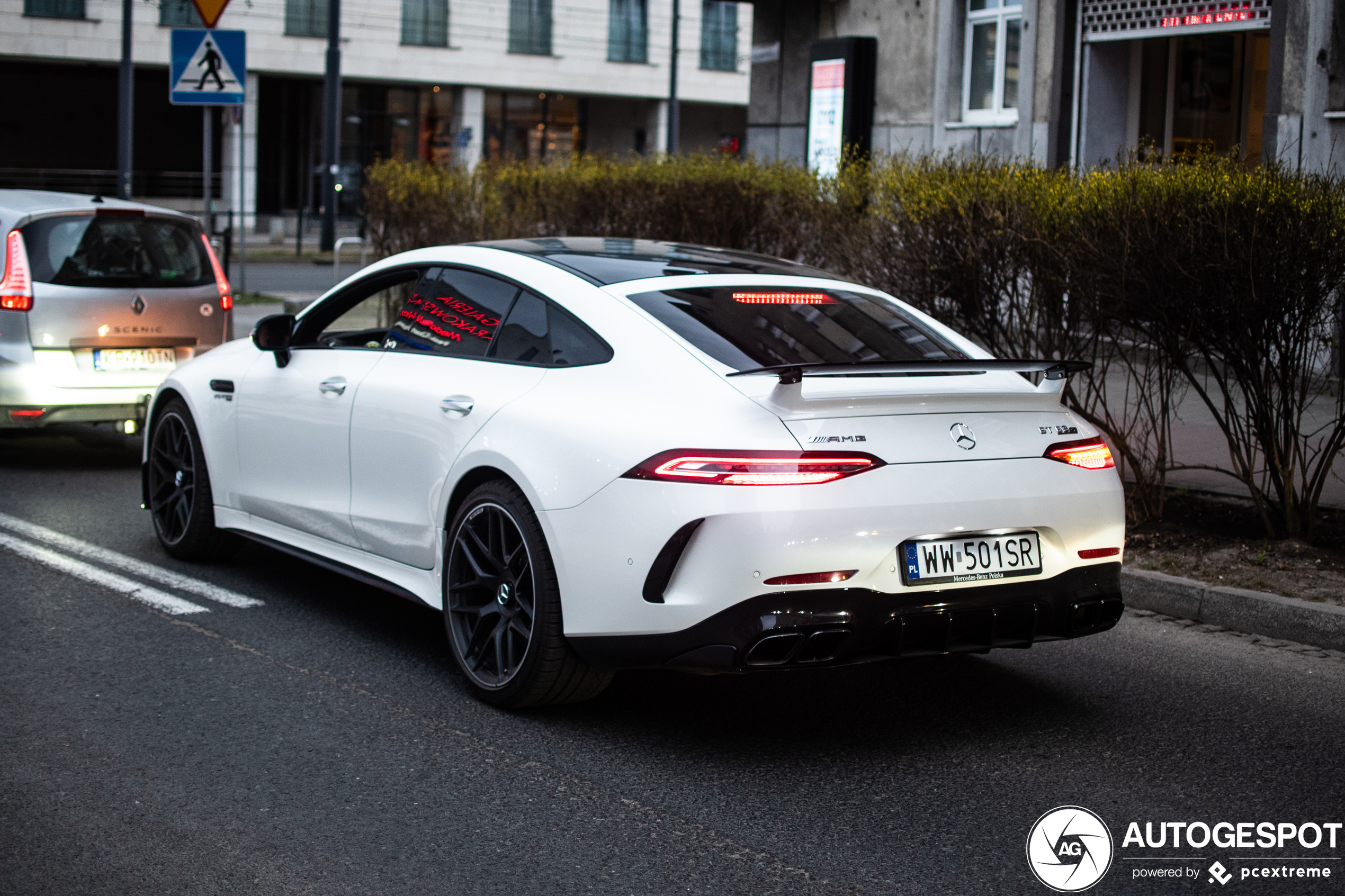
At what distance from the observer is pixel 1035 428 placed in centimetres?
473

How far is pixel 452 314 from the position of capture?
5625mm

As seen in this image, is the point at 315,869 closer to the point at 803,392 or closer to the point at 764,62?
the point at 803,392

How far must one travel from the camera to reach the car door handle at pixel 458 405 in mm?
→ 5152

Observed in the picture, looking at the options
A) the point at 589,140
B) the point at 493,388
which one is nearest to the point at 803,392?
the point at 493,388

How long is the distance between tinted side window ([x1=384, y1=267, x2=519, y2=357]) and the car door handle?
0.21m

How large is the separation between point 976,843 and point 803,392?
52.8 inches

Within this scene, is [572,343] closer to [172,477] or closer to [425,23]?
[172,477]

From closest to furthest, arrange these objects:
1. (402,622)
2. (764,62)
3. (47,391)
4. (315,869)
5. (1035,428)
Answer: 1. (315,869)
2. (1035,428)
3. (402,622)
4. (47,391)
5. (764,62)

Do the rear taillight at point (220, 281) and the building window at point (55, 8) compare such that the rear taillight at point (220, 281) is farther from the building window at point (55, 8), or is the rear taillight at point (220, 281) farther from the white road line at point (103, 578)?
the building window at point (55, 8)

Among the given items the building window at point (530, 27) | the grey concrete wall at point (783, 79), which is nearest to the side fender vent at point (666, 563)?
the grey concrete wall at point (783, 79)

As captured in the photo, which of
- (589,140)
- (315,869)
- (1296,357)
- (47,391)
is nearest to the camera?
(315,869)

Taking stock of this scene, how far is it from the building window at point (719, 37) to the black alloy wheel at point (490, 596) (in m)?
54.5

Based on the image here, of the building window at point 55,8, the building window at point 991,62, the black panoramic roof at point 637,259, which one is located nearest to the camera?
the black panoramic roof at point 637,259

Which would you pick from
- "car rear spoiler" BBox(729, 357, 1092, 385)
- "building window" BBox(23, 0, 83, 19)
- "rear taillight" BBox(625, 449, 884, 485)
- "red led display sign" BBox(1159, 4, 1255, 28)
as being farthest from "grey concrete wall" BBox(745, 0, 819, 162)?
"building window" BBox(23, 0, 83, 19)
